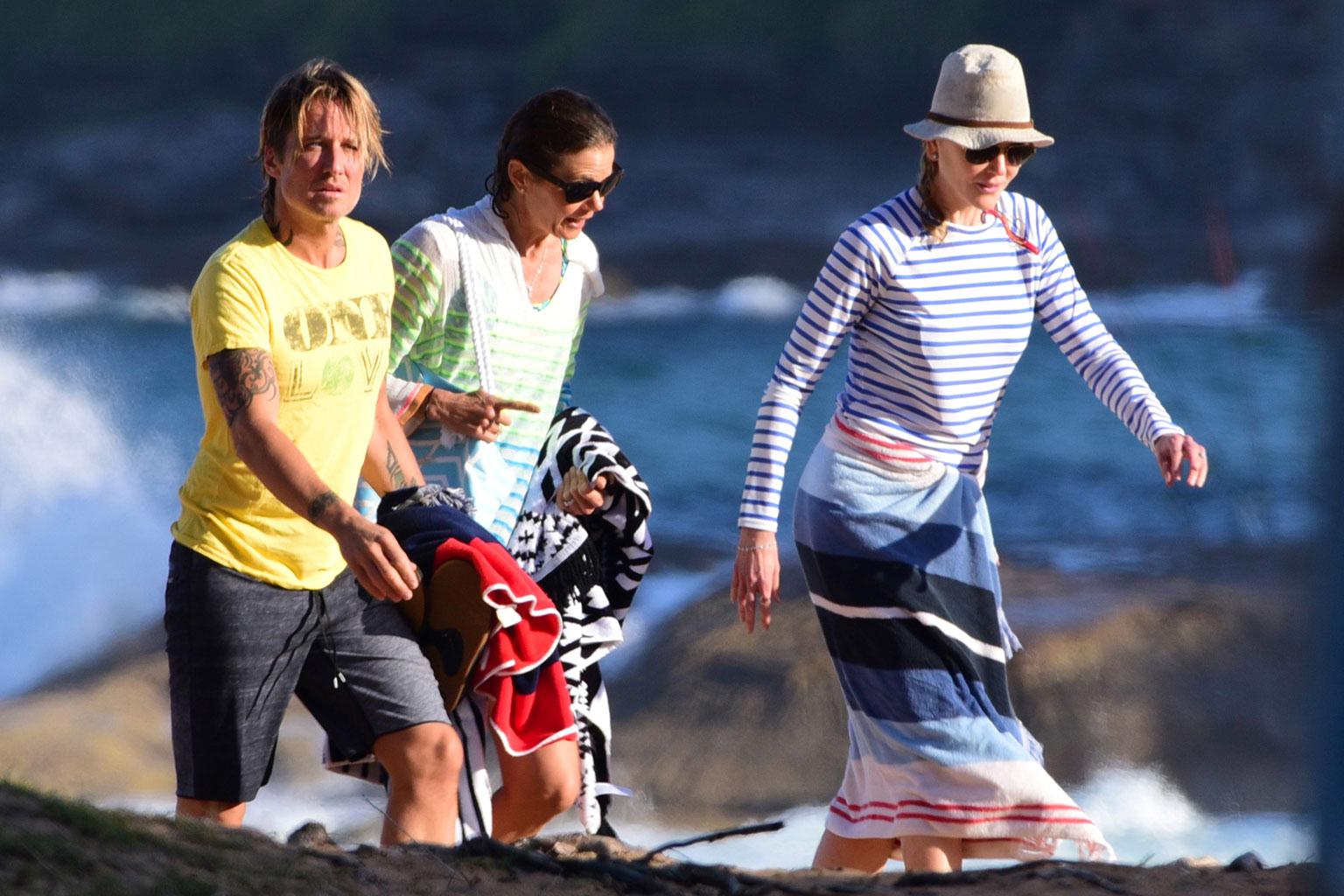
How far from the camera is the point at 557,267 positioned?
134 inches

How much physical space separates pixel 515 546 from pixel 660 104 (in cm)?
1665

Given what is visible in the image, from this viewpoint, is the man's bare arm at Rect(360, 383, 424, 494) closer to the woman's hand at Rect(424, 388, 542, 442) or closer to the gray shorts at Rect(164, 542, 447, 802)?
the woman's hand at Rect(424, 388, 542, 442)

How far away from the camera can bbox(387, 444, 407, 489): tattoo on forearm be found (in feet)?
10.1

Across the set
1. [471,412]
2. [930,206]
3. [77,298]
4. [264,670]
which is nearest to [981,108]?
[930,206]

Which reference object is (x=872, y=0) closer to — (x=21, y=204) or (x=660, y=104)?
(x=660, y=104)

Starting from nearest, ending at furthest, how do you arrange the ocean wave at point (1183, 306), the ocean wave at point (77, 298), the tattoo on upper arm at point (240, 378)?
the tattoo on upper arm at point (240, 378), the ocean wave at point (77, 298), the ocean wave at point (1183, 306)

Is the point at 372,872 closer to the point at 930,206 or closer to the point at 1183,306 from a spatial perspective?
the point at 930,206

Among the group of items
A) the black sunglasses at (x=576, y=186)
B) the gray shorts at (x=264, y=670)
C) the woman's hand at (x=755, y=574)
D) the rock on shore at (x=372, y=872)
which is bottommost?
the rock on shore at (x=372, y=872)

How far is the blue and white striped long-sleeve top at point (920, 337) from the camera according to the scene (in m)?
3.26

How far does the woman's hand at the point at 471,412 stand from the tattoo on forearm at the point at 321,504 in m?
0.62

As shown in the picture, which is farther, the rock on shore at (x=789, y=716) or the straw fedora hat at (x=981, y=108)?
the rock on shore at (x=789, y=716)

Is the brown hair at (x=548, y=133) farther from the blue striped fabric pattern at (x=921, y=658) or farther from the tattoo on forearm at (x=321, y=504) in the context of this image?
the tattoo on forearm at (x=321, y=504)

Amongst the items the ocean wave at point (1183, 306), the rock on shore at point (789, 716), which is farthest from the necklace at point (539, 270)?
the ocean wave at point (1183, 306)

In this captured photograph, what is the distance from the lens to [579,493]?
336cm
